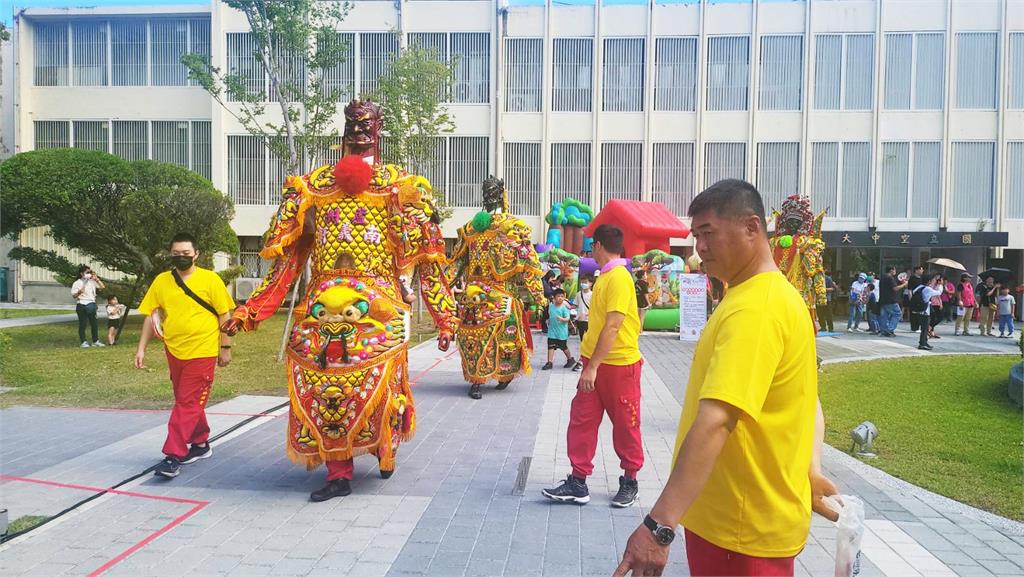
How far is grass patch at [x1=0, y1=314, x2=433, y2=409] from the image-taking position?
8.89m

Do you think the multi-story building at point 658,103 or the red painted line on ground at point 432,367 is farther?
→ the multi-story building at point 658,103

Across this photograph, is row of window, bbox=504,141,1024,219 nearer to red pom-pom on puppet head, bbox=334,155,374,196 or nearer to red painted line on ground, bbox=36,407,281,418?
red painted line on ground, bbox=36,407,281,418

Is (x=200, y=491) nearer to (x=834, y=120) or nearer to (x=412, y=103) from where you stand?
(x=412, y=103)

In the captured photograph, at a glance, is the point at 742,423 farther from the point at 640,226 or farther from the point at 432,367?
the point at 640,226

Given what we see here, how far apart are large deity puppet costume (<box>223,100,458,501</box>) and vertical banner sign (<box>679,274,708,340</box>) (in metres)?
11.4

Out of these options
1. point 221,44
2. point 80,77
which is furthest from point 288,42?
point 80,77

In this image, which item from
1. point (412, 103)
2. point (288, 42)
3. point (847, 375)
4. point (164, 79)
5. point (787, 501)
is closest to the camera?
point (787, 501)

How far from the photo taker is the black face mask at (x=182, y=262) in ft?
19.0

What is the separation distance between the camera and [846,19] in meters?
25.9

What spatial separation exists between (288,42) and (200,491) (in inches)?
415

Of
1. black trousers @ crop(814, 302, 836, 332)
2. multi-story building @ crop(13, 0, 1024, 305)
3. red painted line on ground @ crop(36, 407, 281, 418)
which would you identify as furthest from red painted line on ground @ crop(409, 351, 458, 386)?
multi-story building @ crop(13, 0, 1024, 305)

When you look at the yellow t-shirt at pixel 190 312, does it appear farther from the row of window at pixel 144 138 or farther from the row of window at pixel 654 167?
the row of window at pixel 144 138

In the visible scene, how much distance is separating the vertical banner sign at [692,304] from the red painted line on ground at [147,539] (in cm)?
1265

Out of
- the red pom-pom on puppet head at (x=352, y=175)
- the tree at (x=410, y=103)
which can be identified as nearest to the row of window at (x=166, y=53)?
the tree at (x=410, y=103)
